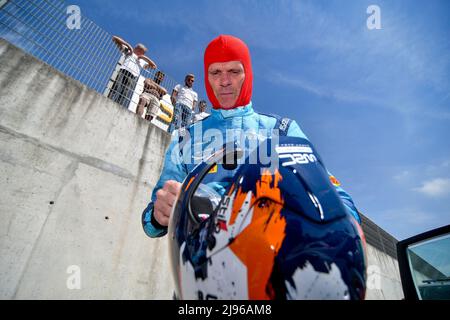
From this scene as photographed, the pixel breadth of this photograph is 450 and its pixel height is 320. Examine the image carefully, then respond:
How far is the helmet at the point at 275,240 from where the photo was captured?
1.83ft

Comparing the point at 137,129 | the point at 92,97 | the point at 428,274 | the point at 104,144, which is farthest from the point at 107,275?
the point at 428,274

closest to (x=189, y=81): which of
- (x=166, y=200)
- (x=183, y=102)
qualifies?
(x=183, y=102)

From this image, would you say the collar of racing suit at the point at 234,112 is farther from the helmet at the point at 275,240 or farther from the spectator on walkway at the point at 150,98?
the spectator on walkway at the point at 150,98

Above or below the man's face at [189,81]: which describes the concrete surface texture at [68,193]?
below

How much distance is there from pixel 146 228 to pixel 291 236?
32.6 inches

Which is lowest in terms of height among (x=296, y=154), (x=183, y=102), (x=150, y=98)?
(x=296, y=154)

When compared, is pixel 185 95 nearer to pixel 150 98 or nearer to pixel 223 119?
pixel 150 98

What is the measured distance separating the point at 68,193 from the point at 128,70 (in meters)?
2.62

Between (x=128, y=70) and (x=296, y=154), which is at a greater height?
(x=128, y=70)

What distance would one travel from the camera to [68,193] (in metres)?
2.72

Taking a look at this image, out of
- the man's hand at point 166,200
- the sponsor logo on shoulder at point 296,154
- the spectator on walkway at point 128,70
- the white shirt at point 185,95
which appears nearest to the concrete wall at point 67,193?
the spectator on walkway at point 128,70

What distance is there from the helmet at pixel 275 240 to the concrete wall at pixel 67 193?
8.44 ft

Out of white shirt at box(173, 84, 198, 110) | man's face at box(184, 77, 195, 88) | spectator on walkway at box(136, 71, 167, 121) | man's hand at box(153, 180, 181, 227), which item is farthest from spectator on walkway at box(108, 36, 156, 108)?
man's hand at box(153, 180, 181, 227)
